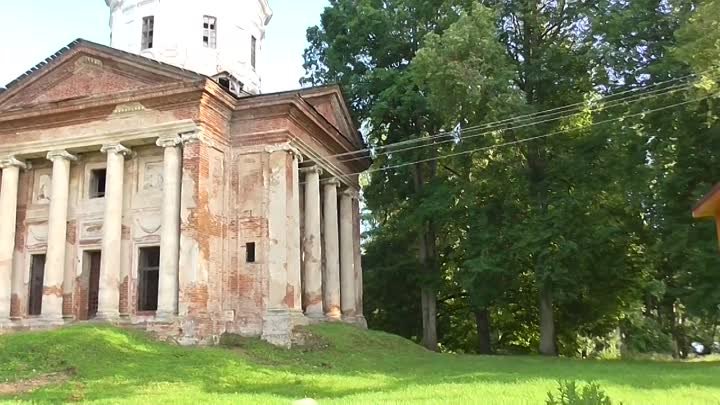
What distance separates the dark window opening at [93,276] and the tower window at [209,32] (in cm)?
1058

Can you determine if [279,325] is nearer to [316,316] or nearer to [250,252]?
[250,252]

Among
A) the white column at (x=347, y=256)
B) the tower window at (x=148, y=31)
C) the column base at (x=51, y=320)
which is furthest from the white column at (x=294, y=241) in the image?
the tower window at (x=148, y=31)

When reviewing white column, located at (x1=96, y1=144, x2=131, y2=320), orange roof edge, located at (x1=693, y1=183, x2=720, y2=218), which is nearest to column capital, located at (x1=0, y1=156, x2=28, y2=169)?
white column, located at (x1=96, y1=144, x2=131, y2=320)

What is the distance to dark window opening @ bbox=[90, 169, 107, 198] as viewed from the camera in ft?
74.5

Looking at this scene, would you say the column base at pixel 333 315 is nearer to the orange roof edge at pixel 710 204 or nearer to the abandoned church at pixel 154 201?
the abandoned church at pixel 154 201

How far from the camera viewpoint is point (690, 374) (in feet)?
49.6

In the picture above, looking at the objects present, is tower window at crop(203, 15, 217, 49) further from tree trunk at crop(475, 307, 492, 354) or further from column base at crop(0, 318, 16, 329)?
tree trunk at crop(475, 307, 492, 354)

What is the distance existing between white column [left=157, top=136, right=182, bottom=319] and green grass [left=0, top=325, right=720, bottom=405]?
1.47 m

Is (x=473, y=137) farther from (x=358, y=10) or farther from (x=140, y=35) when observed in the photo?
(x=140, y=35)

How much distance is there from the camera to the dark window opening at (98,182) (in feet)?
74.5

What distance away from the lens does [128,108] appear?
21.0 meters

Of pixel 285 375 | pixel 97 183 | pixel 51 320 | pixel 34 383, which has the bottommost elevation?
pixel 285 375

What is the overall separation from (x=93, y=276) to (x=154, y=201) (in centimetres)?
355

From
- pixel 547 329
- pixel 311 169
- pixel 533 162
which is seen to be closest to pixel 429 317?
pixel 547 329
